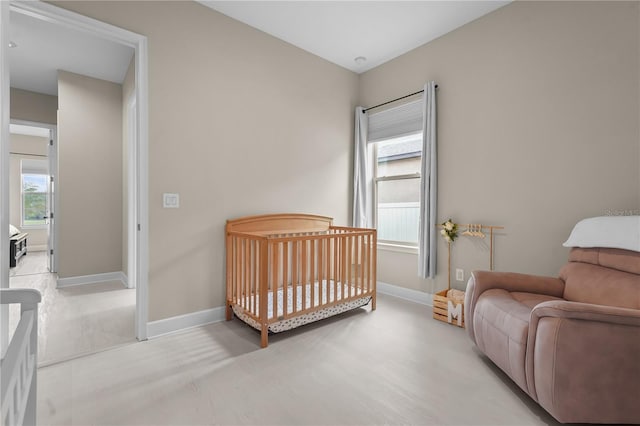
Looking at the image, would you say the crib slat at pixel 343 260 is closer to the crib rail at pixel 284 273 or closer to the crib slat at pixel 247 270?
the crib rail at pixel 284 273

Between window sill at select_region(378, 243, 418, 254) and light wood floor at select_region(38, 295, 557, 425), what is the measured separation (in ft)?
3.43

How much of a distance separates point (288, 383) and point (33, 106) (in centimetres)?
512

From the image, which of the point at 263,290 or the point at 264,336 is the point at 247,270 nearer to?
the point at 263,290

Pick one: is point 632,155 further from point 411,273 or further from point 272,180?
point 272,180

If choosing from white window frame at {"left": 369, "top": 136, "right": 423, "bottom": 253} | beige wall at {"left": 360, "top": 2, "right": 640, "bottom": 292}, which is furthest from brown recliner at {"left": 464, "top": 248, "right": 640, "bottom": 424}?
white window frame at {"left": 369, "top": 136, "right": 423, "bottom": 253}

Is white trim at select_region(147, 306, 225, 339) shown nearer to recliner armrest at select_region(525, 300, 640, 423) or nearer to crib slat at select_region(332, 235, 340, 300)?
crib slat at select_region(332, 235, 340, 300)

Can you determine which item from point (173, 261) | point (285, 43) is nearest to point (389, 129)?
point (285, 43)

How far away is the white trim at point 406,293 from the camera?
3041 millimetres

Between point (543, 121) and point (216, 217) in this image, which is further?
point (216, 217)

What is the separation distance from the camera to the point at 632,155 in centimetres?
193

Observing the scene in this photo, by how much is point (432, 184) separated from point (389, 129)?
2.93ft

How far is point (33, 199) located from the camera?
616 centimetres

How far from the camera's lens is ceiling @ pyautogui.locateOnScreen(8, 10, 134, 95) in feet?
8.97

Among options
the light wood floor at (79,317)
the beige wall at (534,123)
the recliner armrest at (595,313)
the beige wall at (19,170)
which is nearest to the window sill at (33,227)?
the beige wall at (19,170)
